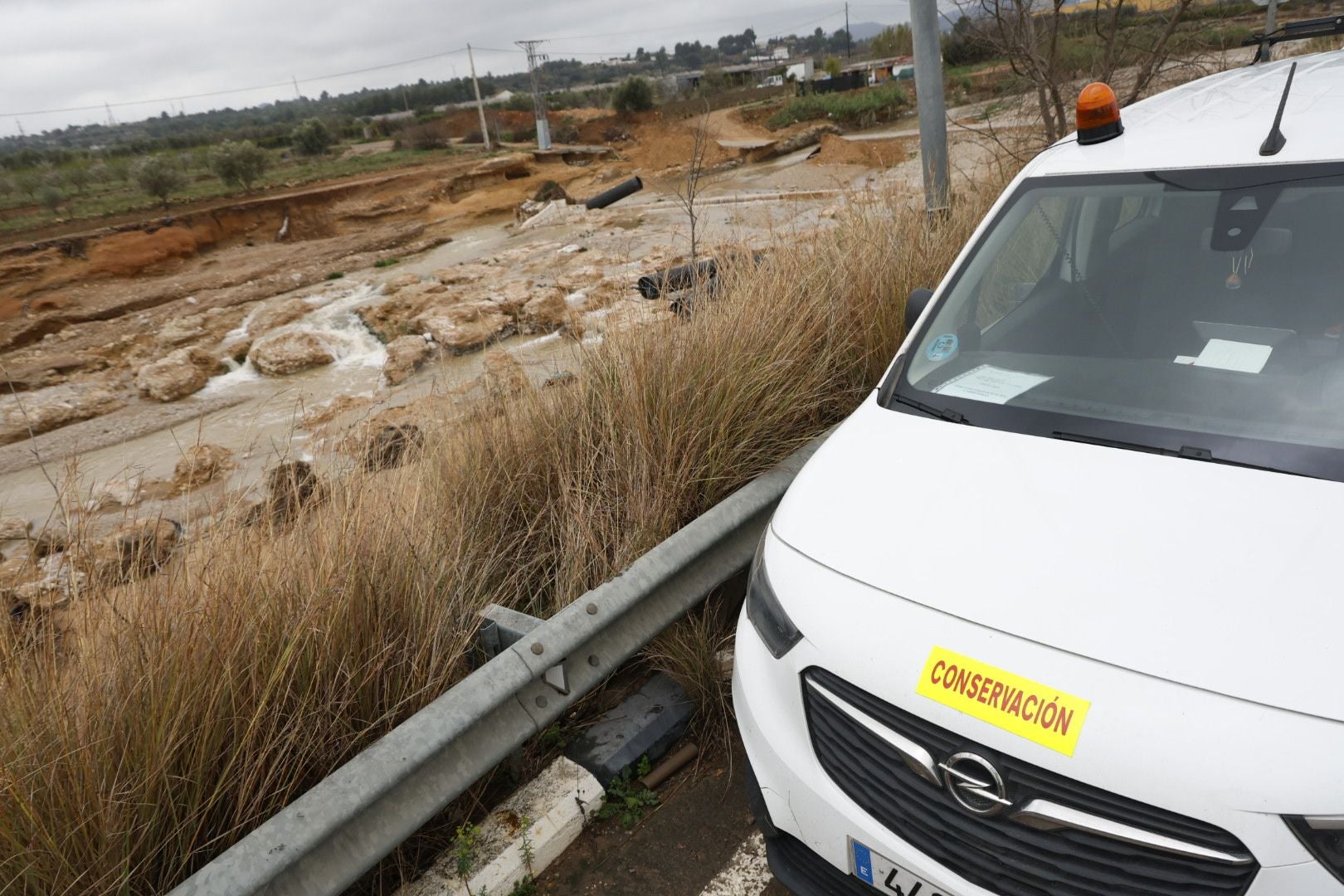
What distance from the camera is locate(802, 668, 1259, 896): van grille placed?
1.61m

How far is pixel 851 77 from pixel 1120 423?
191 feet

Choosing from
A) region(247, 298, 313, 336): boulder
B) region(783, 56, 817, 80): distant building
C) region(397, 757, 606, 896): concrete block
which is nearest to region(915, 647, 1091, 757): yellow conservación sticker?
region(397, 757, 606, 896): concrete block

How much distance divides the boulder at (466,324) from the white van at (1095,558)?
10.9m

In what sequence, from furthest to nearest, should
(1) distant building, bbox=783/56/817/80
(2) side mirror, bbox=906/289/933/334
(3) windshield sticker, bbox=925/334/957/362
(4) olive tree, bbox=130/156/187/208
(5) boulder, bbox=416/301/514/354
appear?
(1) distant building, bbox=783/56/817/80
(4) olive tree, bbox=130/156/187/208
(5) boulder, bbox=416/301/514/354
(2) side mirror, bbox=906/289/933/334
(3) windshield sticker, bbox=925/334/957/362

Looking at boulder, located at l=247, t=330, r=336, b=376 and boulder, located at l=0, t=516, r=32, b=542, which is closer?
boulder, located at l=0, t=516, r=32, b=542

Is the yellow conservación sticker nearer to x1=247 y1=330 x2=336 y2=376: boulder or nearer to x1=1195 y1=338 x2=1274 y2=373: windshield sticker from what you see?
x1=1195 y1=338 x2=1274 y2=373: windshield sticker

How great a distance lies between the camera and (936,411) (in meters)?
2.74

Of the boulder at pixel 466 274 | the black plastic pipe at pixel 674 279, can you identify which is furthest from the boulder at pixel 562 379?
the boulder at pixel 466 274

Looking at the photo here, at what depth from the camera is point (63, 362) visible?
56.8 feet

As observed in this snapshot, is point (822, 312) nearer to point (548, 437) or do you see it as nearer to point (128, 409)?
point (548, 437)

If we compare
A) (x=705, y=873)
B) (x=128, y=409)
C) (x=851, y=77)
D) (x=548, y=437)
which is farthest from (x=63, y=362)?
(x=851, y=77)

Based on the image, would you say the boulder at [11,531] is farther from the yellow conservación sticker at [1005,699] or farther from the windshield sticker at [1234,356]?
the windshield sticker at [1234,356]

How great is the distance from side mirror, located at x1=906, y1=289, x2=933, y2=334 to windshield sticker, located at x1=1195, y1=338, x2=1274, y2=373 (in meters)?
0.87

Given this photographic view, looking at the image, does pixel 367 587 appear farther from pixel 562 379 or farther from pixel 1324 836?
pixel 1324 836
